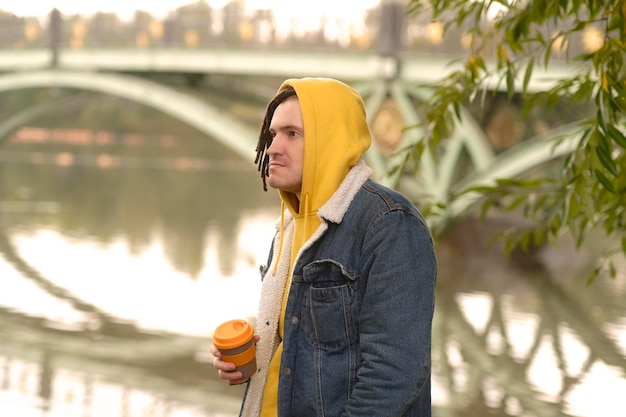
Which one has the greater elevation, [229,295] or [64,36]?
[64,36]

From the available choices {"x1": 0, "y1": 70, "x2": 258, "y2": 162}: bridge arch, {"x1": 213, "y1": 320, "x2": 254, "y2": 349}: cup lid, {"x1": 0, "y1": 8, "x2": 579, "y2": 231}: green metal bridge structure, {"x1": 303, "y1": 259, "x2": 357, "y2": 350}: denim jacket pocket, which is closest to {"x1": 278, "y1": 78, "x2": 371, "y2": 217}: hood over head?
{"x1": 303, "y1": 259, "x2": 357, "y2": 350}: denim jacket pocket

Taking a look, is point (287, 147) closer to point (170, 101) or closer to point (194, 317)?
point (194, 317)

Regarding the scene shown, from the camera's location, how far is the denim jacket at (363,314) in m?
1.84

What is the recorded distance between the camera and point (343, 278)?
75.3 inches

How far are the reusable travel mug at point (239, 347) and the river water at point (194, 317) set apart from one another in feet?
13.8

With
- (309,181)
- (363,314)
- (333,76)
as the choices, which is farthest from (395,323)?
(333,76)

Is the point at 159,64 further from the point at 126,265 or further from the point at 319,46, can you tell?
the point at 126,265

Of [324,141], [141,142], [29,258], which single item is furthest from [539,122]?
[141,142]

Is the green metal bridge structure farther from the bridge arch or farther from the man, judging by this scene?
the man

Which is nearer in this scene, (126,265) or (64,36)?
(126,265)

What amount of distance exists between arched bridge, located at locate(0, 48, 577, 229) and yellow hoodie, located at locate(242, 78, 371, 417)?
9310 mm

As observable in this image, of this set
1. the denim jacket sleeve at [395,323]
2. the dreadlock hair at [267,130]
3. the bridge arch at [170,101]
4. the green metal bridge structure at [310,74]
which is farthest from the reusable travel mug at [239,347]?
the bridge arch at [170,101]

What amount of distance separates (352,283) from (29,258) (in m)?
11.4

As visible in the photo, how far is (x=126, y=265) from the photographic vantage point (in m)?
12.1
